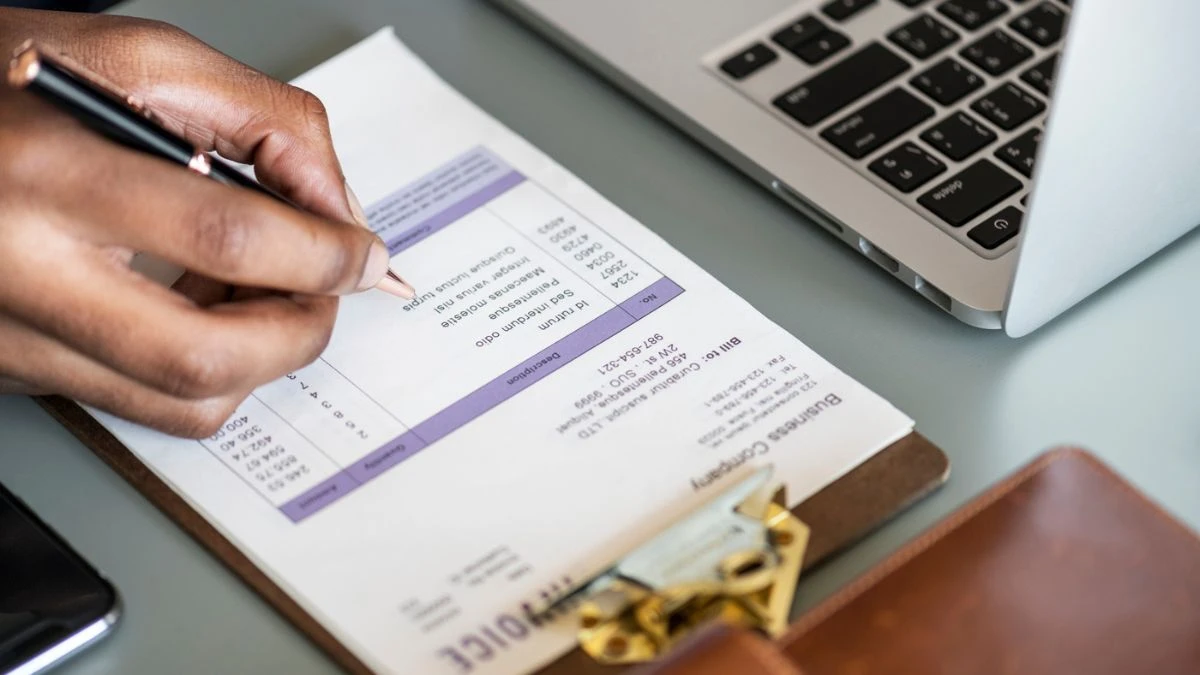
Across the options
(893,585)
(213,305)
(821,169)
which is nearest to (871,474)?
(893,585)

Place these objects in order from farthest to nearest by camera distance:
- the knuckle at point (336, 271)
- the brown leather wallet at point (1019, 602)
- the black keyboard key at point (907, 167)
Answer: the black keyboard key at point (907, 167) → the knuckle at point (336, 271) → the brown leather wallet at point (1019, 602)

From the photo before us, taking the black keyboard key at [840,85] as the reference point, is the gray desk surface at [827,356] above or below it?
below

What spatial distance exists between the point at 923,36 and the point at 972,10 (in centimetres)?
4

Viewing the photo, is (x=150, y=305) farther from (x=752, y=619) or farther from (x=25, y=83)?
(x=752, y=619)

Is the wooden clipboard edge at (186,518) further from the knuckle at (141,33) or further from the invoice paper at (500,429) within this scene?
the knuckle at (141,33)

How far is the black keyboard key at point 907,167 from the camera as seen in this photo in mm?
679

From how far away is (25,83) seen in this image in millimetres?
523

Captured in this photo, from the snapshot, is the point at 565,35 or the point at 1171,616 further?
the point at 565,35

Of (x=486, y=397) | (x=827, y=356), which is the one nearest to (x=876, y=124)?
(x=827, y=356)

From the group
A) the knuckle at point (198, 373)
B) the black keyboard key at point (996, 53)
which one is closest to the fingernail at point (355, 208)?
the knuckle at point (198, 373)

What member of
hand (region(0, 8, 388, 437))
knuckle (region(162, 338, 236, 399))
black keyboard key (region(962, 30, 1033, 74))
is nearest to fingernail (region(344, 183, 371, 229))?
hand (region(0, 8, 388, 437))

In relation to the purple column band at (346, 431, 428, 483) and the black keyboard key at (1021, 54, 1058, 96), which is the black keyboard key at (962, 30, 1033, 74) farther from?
the purple column band at (346, 431, 428, 483)

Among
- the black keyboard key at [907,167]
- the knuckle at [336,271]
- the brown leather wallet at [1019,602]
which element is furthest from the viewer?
the black keyboard key at [907,167]

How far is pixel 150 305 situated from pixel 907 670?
326mm
